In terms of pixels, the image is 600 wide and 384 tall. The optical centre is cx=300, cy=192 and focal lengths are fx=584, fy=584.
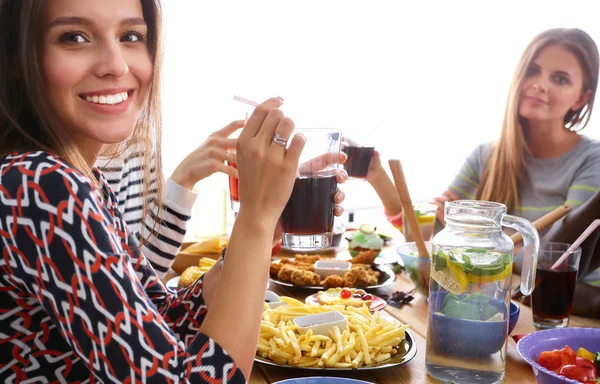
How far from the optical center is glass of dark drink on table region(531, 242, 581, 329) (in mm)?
1467

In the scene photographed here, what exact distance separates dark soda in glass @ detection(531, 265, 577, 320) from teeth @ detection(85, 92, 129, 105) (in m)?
1.10

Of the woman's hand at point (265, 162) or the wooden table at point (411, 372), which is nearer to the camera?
the woman's hand at point (265, 162)

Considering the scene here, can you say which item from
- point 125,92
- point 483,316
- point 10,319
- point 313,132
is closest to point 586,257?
point 483,316

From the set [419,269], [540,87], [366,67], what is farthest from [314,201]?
[366,67]

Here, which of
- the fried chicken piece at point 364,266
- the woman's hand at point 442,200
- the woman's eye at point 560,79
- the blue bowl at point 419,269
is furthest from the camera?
the woman's eye at point 560,79

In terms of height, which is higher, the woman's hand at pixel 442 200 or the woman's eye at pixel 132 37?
the woman's eye at pixel 132 37

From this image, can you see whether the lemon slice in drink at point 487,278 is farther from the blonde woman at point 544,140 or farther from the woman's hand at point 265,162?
the blonde woman at point 544,140

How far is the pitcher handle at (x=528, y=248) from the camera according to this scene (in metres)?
1.15

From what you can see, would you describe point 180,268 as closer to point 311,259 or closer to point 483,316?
point 311,259

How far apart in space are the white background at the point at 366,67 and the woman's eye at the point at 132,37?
2326 millimetres

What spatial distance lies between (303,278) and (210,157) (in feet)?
1.50

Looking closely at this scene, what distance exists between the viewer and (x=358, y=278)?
5.77ft

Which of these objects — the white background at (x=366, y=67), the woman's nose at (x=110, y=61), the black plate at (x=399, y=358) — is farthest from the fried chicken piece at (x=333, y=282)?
the white background at (x=366, y=67)

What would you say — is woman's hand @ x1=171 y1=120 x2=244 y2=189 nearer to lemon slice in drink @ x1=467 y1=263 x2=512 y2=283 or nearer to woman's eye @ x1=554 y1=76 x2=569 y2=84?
lemon slice in drink @ x1=467 y1=263 x2=512 y2=283
